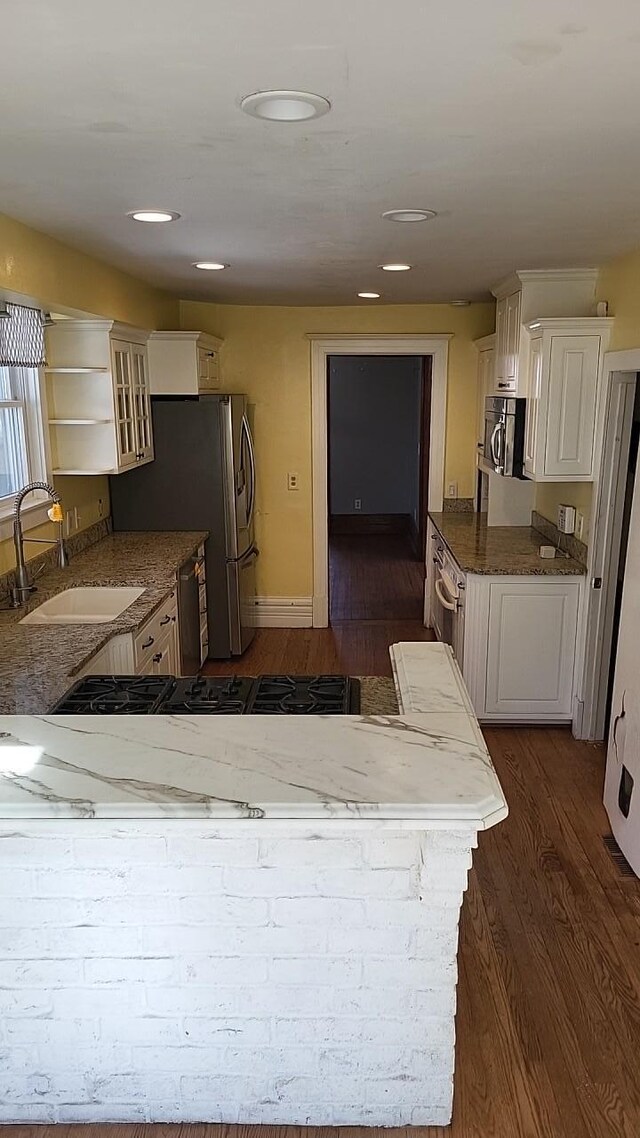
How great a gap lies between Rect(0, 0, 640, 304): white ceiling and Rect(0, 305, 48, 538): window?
47 centimetres

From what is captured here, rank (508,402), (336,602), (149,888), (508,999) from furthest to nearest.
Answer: (336,602)
(508,402)
(508,999)
(149,888)

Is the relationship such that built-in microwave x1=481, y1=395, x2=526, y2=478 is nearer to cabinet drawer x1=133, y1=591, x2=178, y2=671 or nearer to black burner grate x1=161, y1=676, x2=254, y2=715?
cabinet drawer x1=133, y1=591, x2=178, y2=671

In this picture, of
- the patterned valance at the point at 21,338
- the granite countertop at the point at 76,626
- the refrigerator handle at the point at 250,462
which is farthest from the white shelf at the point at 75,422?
the refrigerator handle at the point at 250,462

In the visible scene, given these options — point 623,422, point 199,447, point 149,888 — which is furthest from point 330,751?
point 199,447

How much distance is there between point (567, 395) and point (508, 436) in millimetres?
489

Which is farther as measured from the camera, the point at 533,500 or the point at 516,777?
Result: the point at 533,500

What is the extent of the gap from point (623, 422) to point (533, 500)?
1344 mm

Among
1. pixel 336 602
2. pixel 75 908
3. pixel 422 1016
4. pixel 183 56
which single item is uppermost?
pixel 183 56

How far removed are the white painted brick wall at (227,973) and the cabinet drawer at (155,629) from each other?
155 centimetres

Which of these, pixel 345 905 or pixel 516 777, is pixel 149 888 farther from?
pixel 516 777

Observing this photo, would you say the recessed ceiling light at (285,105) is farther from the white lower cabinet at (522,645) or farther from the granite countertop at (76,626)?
the white lower cabinet at (522,645)

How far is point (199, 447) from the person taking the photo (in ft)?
16.0

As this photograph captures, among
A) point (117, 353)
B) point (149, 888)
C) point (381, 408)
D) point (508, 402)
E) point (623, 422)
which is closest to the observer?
point (149, 888)

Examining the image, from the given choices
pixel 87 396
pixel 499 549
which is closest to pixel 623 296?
pixel 499 549
